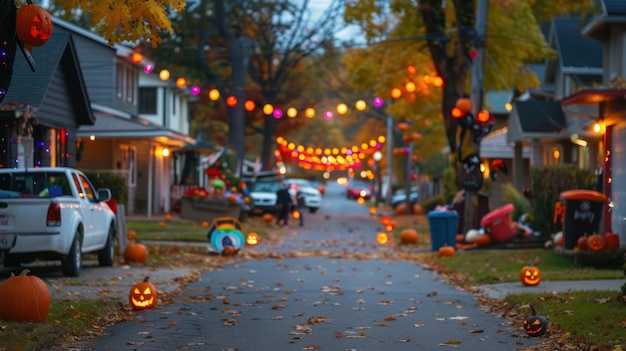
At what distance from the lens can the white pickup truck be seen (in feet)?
53.8

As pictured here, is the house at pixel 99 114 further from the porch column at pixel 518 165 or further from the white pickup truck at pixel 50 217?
the porch column at pixel 518 165

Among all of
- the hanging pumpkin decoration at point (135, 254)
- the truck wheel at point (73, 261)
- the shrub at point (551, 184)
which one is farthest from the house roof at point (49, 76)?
the shrub at point (551, 184)

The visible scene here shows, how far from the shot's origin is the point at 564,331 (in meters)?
11.9

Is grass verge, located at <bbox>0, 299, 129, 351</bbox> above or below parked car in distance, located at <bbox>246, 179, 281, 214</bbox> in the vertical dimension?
below

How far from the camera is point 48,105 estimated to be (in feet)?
77.1

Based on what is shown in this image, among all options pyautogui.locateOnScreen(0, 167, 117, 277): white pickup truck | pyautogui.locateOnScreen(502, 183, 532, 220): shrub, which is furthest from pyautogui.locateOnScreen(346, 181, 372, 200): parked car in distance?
pyautogui.locateOnScreen(0, 167, 117, 277): white pickup truck

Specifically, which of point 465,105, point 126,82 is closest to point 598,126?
point 465,105

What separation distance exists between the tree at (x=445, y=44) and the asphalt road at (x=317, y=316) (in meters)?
12.5

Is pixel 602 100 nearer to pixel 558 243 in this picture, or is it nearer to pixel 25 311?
pixel 558 243

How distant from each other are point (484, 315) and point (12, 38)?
6958 millimetres

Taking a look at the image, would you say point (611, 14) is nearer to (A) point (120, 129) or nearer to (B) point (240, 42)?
(A) point (120, 129)

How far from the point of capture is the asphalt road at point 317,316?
11445mm

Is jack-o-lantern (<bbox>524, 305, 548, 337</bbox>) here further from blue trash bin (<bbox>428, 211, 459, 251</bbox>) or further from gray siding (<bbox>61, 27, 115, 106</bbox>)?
gray siding (<bbox>61, 27, 115, 106</bbox>)

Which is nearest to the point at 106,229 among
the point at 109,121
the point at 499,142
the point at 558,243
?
the point at 558,243
